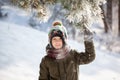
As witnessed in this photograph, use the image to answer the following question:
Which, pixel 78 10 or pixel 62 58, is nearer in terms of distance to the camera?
pixel 62 58

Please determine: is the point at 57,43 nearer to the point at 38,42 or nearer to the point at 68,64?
the point at 68,64

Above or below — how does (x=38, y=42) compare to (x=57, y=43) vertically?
above

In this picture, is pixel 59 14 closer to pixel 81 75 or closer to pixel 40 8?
pixel 81 75

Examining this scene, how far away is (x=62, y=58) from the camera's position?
175 inches

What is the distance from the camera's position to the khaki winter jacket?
4461mm

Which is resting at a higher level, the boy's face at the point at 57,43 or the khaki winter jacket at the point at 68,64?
the boy's face at the point at 57,43

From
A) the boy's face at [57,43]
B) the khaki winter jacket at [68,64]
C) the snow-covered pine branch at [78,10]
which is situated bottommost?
the khaki winter jacket at [68,64]

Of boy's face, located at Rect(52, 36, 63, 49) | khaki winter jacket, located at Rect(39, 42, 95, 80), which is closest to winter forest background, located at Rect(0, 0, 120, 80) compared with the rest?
boy's face, located at Rect(52, 36, 63, 49)

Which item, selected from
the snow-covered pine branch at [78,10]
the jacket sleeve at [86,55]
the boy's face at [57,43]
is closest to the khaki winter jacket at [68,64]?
the jacket sleeve at [86,55]

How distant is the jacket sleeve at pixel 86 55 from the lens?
446 centimetres

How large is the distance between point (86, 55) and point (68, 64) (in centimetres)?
23

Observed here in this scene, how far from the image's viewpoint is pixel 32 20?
16.4 meters

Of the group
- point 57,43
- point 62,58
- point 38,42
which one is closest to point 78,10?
point 57,43

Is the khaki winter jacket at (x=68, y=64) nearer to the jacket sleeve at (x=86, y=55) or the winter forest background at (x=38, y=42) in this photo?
the jacket sleeve at (x=86, y=55)
